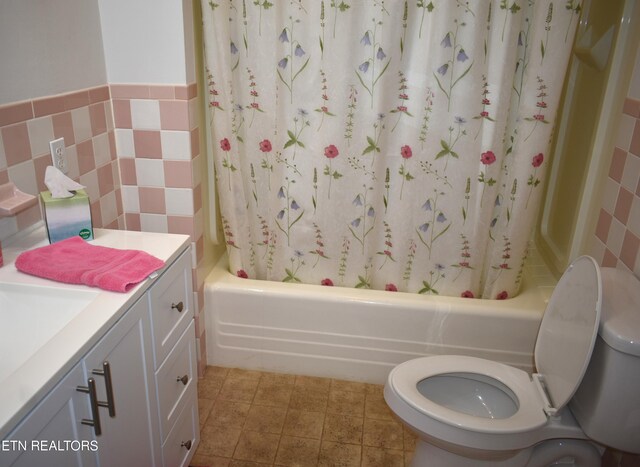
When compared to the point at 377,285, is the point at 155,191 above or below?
above

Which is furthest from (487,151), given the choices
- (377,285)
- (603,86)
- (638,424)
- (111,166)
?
(111,166)

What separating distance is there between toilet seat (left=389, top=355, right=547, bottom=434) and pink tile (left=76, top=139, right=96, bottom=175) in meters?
1.20

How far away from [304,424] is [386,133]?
118cm

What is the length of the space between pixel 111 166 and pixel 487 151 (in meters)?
1.38

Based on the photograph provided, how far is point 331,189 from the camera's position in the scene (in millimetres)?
1994

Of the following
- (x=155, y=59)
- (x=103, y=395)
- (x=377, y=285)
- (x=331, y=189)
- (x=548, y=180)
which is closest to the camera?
(x=103, y=395)

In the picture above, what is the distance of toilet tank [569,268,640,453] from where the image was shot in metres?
1.26

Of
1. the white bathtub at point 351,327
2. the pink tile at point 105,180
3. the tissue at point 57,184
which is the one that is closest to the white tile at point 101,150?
the pink tile at point 105,180

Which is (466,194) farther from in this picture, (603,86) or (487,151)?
(603,86)

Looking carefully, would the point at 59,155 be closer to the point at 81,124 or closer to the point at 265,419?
the point at 81,124

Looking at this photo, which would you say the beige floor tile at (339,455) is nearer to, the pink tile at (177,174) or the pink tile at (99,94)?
the pink tile at (177,174)

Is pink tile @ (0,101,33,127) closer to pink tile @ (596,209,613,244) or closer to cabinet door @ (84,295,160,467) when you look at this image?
cabinet door @ (84,295,160,467)

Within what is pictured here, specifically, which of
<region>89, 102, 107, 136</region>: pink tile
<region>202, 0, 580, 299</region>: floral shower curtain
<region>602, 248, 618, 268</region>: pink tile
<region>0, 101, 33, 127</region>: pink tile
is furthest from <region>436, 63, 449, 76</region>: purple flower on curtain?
<region>0, 101, 33, 127</region>: pink tile

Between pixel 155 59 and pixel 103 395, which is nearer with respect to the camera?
pixel 103 395
